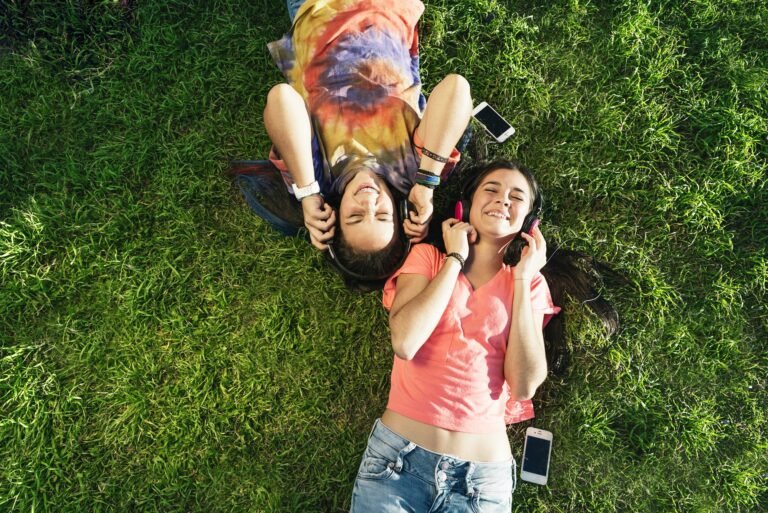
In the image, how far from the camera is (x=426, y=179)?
9.87ft

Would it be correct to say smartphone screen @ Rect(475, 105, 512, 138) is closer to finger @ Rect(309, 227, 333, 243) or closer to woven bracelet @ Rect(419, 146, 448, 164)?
woven bracelet @ Rect(419, 146, 448, 164)

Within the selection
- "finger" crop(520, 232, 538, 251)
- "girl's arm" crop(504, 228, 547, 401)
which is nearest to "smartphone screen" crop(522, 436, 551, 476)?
"girl's arm" crop(504, 228, 547, 401)

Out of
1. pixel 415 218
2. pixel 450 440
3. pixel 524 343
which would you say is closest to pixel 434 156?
pixel 415 218

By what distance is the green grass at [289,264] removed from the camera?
3311mm

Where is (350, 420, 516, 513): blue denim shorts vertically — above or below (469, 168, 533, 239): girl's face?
below

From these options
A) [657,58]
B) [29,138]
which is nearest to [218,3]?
[29,138]

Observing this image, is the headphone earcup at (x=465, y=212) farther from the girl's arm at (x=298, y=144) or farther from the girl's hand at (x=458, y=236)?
the girl's arm at (x=298, y=144)

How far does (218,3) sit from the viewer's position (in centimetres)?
366

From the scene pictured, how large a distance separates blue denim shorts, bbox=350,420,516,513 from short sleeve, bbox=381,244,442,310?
862 millimetres

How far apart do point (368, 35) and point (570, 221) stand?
190 cm

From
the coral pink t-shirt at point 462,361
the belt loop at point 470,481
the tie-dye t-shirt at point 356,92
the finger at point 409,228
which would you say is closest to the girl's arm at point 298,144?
the tie-dye t-shirt at point 356,92

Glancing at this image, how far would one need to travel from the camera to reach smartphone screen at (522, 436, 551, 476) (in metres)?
3.36

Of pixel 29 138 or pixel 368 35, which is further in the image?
pixel 29 138

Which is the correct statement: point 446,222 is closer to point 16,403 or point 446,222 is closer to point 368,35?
point 368,35
